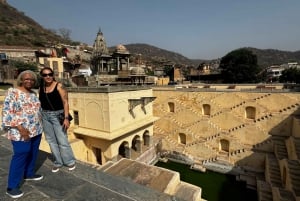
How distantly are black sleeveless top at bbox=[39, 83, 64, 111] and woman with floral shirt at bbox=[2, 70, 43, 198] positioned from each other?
23 cm

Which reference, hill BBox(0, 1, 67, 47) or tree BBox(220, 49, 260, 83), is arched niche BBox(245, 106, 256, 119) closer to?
tree BBox(220, 49, 260, 83)

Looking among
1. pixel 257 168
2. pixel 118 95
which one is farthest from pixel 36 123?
pixel 257 168

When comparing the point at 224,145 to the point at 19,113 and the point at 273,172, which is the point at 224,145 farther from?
the point at 19,113

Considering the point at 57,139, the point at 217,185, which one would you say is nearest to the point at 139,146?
the point at 217,185

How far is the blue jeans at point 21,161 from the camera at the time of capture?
2533 mm

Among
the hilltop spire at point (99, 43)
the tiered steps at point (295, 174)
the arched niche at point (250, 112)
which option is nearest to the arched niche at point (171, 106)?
the arched niche at point (250, 112)

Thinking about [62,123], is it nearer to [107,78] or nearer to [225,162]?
[225,162]

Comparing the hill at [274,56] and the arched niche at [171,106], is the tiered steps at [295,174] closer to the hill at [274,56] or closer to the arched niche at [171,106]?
the arched niche at [171,106]

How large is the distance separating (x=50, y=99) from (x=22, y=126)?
654 millimetres

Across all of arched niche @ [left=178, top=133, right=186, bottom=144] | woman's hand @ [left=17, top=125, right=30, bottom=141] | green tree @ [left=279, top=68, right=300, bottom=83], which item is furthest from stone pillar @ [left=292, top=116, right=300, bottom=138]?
green tree @ [left=279, top=68, right=300, bottom=83]

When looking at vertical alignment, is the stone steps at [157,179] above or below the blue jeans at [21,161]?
below

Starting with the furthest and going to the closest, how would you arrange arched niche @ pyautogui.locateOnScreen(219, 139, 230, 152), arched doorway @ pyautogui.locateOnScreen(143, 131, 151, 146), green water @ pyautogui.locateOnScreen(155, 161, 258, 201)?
arched doorway @ pyautogui.locateOnScreen(143, 131, 151, 146) → arched niche @ pyautogui.locateOnScreen(219, 139, 230, 152) → green water @ pyautogui.locateOnScreen(155, 161, 258, 201)

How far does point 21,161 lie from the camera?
2.68m

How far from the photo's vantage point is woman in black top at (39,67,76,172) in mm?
3244
